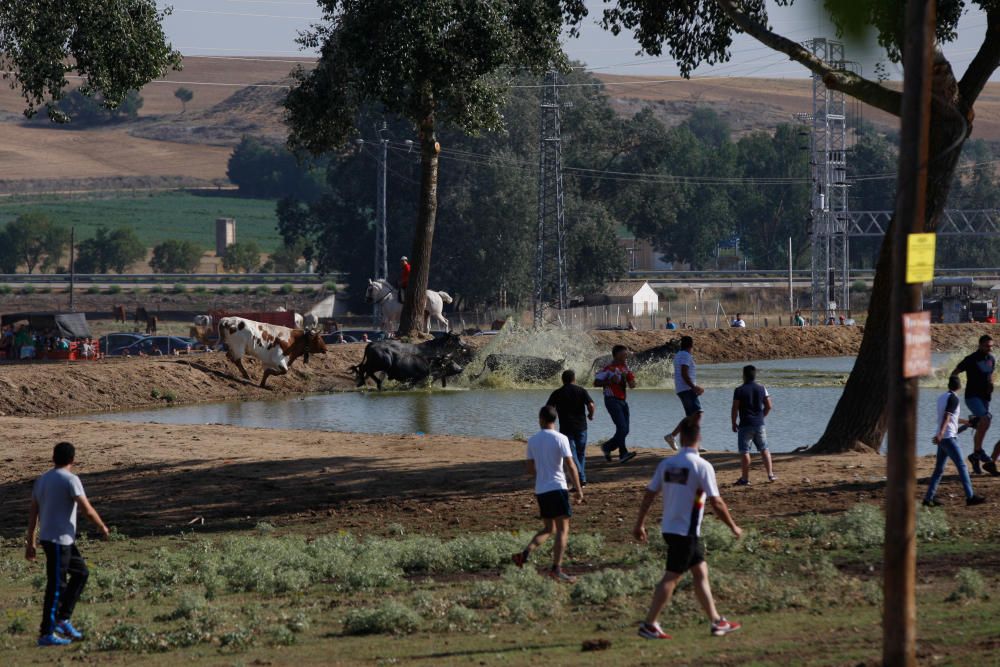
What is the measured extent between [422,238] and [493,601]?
36.6 metres

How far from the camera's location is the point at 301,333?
4675 centimetres

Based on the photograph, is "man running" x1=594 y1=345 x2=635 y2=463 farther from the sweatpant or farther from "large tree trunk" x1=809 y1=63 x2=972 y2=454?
the sweatpant

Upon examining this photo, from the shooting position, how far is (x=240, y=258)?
15912 cm

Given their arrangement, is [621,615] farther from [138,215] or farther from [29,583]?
[138,215]

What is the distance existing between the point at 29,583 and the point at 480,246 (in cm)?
7742

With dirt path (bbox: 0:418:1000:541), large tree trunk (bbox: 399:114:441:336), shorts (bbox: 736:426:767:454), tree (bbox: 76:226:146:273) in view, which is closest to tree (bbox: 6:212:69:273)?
tree (bbox: 76:226:146:273)

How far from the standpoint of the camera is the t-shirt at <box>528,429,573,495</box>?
1454cm

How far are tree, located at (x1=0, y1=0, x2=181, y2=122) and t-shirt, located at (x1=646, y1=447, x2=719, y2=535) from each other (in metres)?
20.5

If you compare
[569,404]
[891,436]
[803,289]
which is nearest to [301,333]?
[569,404]

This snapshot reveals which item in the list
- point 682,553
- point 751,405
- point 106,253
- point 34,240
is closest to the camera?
point 682,553

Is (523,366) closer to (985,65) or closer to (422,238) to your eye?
(422,238)

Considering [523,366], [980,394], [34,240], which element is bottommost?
[523,366]

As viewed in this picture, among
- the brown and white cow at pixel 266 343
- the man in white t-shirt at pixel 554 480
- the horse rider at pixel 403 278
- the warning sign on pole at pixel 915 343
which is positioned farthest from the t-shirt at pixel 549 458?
the horse rider at pixel 403 278

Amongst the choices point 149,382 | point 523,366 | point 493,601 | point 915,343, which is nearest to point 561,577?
point 493,601
